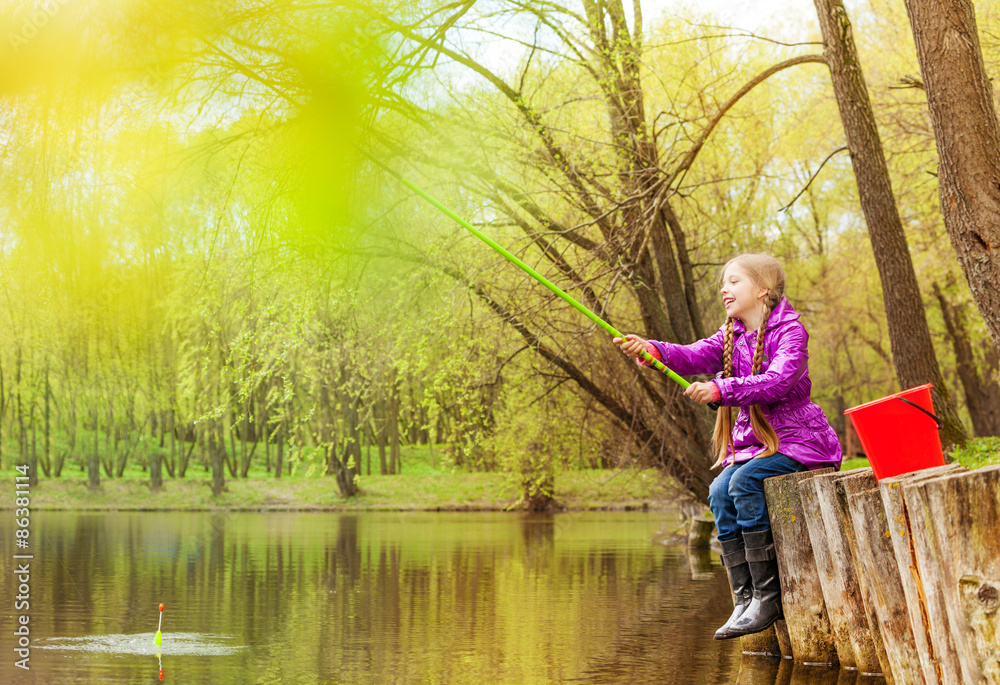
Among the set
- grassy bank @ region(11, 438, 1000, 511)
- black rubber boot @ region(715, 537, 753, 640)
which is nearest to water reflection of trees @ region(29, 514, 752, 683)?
black rubber boot @ region(715, 537, 753, 640)

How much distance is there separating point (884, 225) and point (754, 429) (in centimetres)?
496

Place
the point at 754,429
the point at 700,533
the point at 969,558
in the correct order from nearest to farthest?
the point at 969,558, the point at 754,429, the point at 700,533

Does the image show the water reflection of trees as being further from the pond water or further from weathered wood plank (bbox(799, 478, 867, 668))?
weathered wood plank (bbox(799, 478, 867, 668))

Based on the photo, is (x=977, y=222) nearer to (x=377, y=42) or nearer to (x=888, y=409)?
(x=888, y=409)

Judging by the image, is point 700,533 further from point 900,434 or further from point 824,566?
point 900,434

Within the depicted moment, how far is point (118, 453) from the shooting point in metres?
26.1

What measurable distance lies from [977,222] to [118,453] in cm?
2369

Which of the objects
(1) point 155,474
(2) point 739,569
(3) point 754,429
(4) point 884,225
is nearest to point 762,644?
(2) point 739,569

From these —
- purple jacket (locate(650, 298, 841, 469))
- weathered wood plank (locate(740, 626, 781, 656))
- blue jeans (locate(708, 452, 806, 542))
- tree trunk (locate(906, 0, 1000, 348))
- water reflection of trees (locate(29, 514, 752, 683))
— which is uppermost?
tree trunk (locate(906, 0, 1000, 348))

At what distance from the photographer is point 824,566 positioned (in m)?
5.23

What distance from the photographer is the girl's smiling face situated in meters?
5.33

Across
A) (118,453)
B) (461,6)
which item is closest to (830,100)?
(461,6)

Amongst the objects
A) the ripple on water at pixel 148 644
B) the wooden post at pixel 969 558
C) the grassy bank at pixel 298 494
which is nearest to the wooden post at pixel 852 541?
the wooden post at pixel 969 558

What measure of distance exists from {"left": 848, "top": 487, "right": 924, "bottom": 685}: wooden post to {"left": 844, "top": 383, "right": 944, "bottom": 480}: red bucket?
209 millimetres
